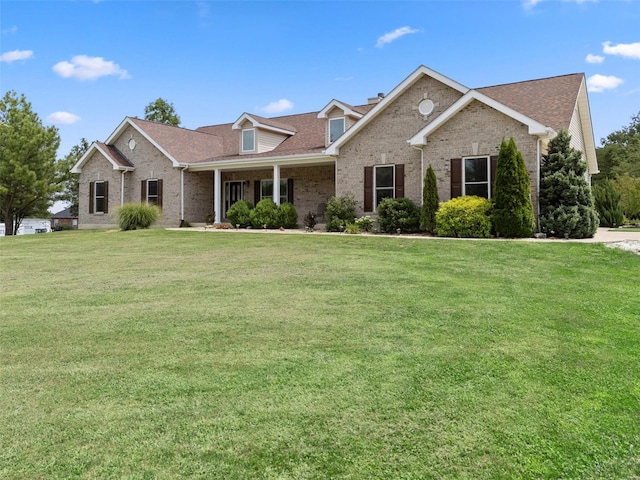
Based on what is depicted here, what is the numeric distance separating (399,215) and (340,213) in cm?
273

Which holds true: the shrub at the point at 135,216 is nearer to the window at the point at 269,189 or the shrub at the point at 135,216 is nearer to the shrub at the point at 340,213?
the window at the point at 269,189

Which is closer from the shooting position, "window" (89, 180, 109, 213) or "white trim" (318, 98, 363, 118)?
"white trim" (318, 98, 363, 118)

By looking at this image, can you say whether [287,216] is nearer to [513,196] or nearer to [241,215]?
[241,215]

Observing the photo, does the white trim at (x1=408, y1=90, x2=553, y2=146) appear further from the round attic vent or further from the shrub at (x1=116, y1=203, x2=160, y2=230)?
the shrub at (x1=116, y1=203, x2=160, y2=230)

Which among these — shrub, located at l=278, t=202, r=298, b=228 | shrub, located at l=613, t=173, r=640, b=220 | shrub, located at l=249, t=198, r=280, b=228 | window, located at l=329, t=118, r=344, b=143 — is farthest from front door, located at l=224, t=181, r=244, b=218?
shrub, located at l=613, t=173, r=640, b=220

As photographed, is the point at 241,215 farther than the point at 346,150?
Yes

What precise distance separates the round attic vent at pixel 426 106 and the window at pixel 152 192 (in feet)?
48.1

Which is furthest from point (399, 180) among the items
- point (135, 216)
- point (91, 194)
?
point (91, 194)

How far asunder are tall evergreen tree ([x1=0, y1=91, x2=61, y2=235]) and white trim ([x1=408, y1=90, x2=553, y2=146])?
27560mm

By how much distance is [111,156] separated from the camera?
82.5 feet

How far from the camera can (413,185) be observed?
17.7m

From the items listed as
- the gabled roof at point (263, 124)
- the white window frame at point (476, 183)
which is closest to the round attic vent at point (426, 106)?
the white window frame at point (476, 183)

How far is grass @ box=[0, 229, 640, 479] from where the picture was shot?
2748 mm

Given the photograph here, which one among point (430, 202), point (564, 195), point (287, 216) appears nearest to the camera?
point (564, 195)
